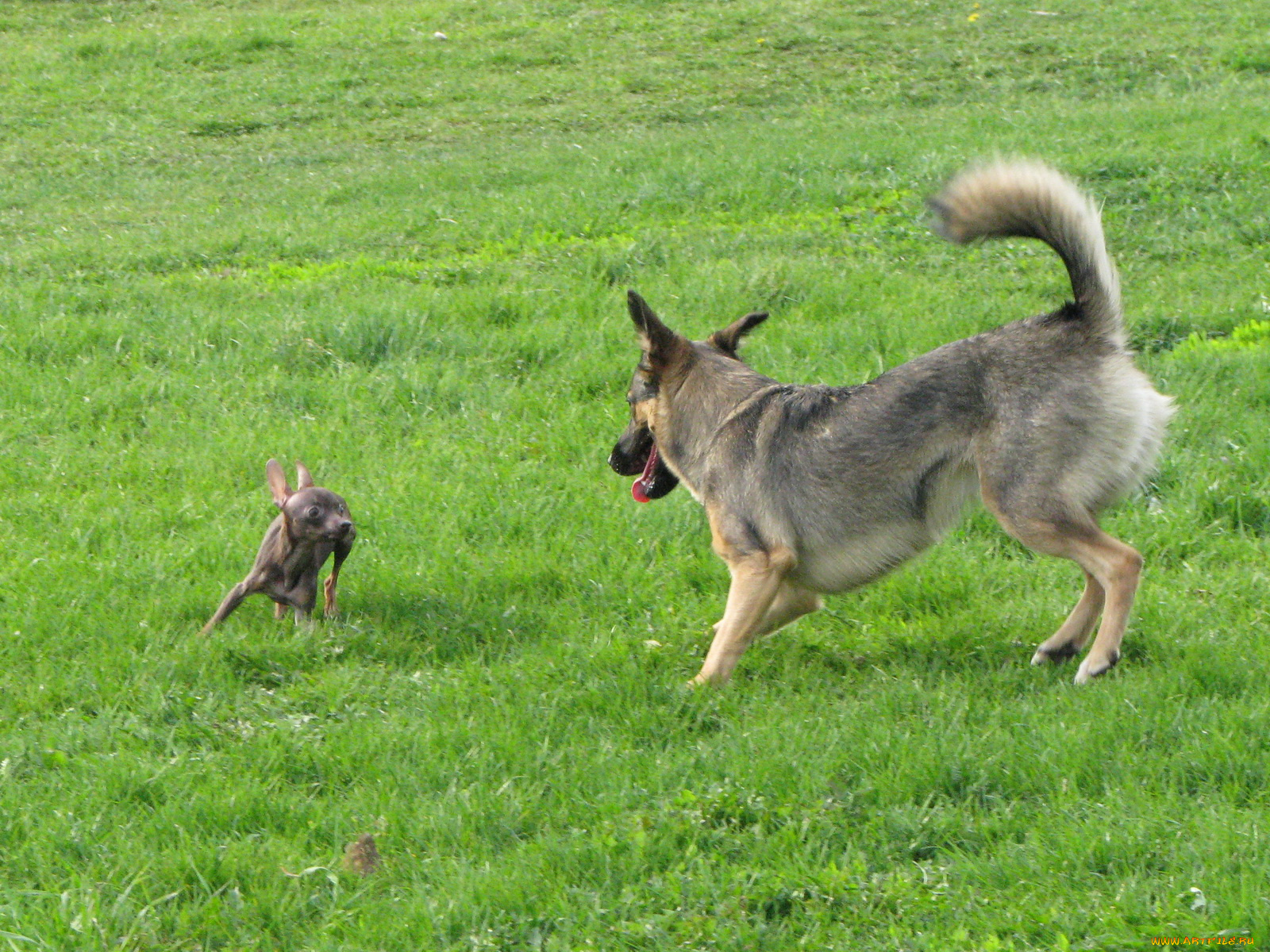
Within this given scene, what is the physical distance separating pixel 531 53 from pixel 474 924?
19.5 metres

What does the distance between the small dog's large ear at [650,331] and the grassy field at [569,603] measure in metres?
1.06

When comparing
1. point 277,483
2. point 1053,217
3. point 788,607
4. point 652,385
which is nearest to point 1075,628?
point 788,607

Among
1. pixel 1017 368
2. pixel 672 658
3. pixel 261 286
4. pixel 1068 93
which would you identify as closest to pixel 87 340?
pixel 261 286

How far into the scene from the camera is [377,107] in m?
19.2

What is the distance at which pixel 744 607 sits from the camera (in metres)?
5.30

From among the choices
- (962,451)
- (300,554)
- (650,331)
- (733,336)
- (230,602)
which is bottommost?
(230,602)

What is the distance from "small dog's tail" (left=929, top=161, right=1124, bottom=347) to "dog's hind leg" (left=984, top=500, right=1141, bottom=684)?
0.75 meters

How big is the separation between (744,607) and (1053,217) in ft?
6.25

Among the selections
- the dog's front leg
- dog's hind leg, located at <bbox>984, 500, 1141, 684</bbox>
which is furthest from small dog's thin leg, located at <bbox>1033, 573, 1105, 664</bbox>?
the dog's front leg

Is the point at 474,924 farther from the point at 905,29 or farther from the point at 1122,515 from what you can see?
the point at 905,29

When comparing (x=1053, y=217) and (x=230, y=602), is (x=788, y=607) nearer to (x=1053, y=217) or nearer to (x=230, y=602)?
(x=1053, y=217)

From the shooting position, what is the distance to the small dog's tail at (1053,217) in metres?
5.16

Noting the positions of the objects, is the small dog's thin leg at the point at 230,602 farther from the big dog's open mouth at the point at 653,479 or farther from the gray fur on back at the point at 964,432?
the gray fur on back at the point at 964,432

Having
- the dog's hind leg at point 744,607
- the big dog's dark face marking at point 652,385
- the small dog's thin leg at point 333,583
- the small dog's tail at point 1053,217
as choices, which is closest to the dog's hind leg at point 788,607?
the dog's hind leg at point 744,607
